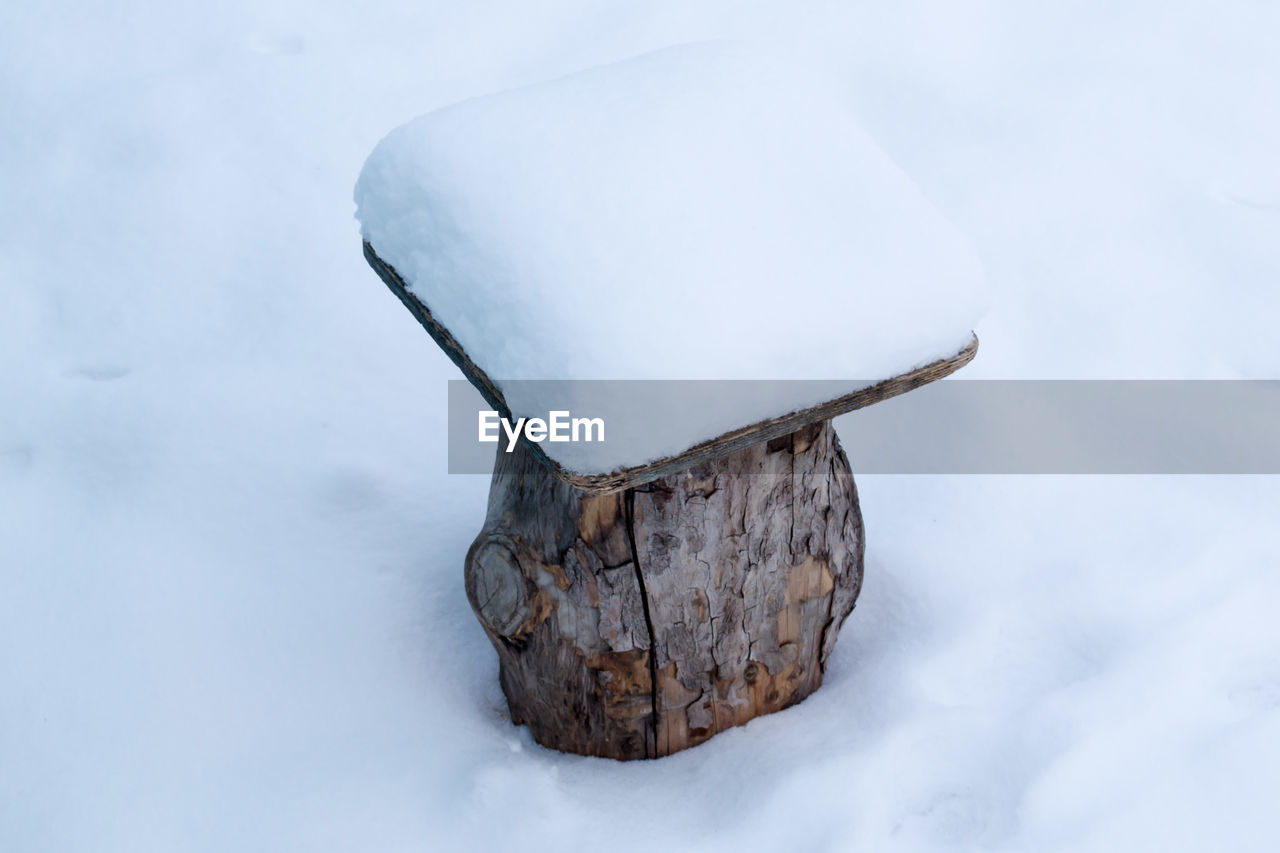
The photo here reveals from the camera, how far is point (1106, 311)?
291 cm

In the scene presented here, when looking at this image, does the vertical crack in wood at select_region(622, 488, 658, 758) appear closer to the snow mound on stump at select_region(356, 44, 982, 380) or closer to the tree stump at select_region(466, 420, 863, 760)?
the tree stump at select_region(466, 420, 863, 760)

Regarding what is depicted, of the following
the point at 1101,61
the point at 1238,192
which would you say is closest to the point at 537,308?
the point at 1238,192

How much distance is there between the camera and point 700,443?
4.82ft

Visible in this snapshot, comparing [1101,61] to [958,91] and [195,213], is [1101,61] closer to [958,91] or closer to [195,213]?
[958,91]

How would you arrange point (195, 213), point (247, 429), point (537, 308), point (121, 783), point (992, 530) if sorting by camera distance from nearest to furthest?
point (537, 308), point (121, 783), point (992, 530), point (247, 429), point (195, 213)

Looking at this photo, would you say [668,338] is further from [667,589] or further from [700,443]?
[667,589]

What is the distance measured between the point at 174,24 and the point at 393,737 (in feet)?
8.41

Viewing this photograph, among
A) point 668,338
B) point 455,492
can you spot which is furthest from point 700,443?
point 455,492

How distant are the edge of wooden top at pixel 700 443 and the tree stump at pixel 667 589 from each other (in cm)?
23

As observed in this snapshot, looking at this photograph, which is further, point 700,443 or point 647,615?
point 647,615

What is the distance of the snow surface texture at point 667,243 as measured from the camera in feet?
4.66

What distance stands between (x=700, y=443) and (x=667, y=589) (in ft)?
1.41

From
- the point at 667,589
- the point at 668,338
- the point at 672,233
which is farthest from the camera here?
the point at 667,589

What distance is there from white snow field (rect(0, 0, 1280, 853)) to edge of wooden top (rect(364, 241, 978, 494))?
602mm
